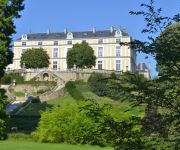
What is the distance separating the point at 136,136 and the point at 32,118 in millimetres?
35957

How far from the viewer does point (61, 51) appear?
99.2 metres

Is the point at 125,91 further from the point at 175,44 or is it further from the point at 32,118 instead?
the point at 32,118

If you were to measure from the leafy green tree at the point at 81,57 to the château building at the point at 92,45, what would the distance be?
9.70 metres

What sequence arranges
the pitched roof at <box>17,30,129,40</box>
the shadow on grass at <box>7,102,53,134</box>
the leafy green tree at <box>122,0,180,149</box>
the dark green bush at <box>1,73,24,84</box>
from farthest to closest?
the pitched roof at <box>17,30,129,40</box>
the dark green bush at <box>1,73,24,84</box>
the shadow on grass at <box>7,102,53,134</box>
the leafy green tree at <box>122,0,180,149</box>

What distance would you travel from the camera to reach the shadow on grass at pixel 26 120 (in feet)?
107

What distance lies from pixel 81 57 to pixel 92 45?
17025 mm

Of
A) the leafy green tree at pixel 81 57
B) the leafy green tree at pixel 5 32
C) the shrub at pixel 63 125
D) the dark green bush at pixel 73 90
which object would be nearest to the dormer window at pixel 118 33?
the leafy green tree at pixel 81 57

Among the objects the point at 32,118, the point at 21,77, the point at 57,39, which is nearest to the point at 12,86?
the point at 21,77

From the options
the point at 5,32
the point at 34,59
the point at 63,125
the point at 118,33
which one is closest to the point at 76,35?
the point at 118,33

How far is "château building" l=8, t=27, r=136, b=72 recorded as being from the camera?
313 feet

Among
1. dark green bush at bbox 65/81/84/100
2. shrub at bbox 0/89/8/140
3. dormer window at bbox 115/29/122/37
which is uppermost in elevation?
dormer window at bbox 115/29/122/37

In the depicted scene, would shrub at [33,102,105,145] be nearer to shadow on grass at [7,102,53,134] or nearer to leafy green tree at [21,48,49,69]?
shadow on grass at [7,102,53,134]

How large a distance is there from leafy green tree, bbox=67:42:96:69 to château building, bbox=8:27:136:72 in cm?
970

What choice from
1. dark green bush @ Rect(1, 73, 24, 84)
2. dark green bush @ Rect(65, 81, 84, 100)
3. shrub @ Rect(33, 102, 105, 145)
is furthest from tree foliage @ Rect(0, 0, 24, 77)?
dark green bush @ Rect(1, 73, 24, 84)
